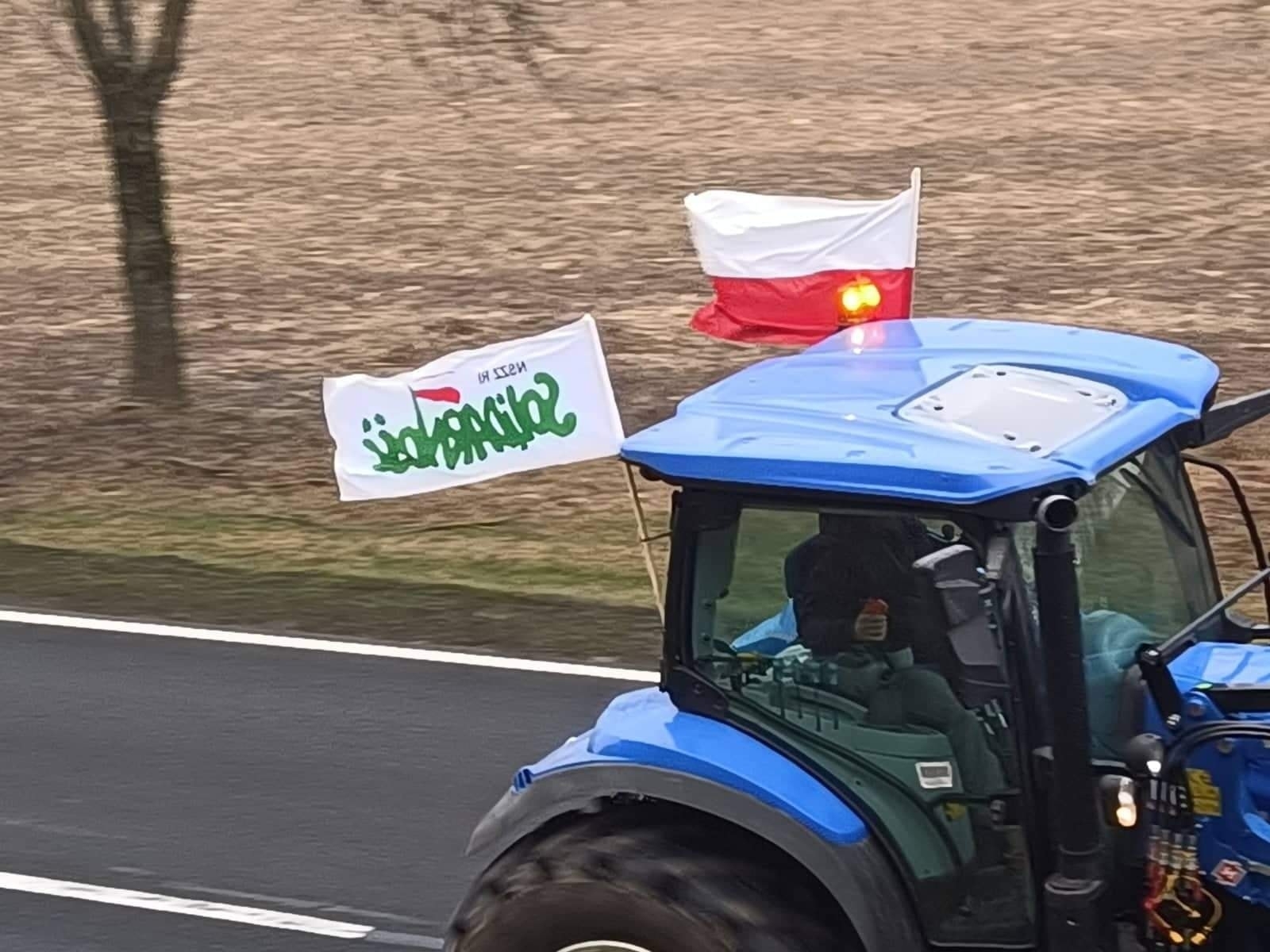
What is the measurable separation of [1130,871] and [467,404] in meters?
2.24

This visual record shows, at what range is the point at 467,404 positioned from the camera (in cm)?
629

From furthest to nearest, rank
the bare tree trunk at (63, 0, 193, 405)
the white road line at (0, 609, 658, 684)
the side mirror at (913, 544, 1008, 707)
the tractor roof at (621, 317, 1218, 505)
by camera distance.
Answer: the bare tree trunk at (63, 0, 193, 405), the white road line at (0, 609, 658, 684), the tractor roof at (621, 317, 1218, 505), the side mirror at (913, 544, 1008, 707)

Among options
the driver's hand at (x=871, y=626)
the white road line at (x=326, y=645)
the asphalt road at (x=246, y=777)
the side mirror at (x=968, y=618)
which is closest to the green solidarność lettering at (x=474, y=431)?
the driver's hand at (x=871, y=626)

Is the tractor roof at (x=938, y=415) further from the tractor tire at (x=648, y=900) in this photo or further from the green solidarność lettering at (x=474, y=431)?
the tractor tire at (x=648, y=900)

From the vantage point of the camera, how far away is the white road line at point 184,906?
25.2ft

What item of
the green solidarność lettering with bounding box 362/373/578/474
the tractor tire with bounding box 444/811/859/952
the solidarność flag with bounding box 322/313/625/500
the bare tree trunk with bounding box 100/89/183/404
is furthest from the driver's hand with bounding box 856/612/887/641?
the bare tree trunk with bounding box 100/89/183/404

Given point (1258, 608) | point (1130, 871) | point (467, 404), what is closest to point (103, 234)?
point (1258, 608)

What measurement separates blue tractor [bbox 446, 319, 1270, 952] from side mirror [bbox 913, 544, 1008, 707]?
10mm

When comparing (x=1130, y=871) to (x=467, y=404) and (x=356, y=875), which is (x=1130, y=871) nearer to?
(x=467, y=404)

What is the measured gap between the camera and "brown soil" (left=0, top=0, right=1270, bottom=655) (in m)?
13.7

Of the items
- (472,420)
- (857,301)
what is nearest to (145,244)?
(857,301)

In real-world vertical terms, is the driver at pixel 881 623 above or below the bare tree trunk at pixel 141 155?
above

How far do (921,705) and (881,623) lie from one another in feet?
0.72

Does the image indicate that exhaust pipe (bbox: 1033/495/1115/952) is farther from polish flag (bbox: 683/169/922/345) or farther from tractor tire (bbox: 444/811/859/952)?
polish flag (bbox: 683/169/922/345)
